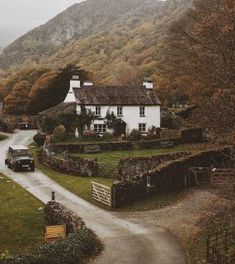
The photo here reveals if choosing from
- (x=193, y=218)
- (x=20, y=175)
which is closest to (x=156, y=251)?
(x=193, y=218)

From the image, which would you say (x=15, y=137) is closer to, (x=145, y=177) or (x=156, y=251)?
(x=145, y=177)

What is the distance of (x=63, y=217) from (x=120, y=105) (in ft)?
132

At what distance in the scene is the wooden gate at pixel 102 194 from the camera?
3303 centimetres

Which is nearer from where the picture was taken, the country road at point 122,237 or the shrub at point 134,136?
the country road at point 122,237

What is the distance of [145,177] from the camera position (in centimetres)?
3409

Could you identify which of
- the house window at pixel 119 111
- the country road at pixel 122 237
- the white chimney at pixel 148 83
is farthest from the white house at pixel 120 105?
the country road at pixel 122 237

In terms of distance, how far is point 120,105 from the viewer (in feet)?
218

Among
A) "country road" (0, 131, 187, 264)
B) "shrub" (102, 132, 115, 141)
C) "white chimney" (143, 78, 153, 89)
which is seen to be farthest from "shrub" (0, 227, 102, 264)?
"white chimney" (143, 78, 153, 89)

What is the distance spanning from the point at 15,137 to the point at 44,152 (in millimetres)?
22817

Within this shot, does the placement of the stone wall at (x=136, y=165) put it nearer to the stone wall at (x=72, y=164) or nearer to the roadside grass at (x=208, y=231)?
the stone wall at (x=72, y=164)

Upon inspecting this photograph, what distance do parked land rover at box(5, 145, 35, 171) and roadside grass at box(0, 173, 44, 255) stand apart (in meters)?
7.08

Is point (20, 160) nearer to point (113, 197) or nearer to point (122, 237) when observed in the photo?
point (113, 197)

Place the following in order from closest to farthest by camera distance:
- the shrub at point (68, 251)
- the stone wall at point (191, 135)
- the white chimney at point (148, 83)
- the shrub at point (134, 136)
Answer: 1. the shrub at point (68, 251)
2. the stone wall at point (191, 135)
3. the shrub at point (134, 136)
4. the white chimney at point (148, 83)

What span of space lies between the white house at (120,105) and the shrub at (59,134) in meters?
5.76
